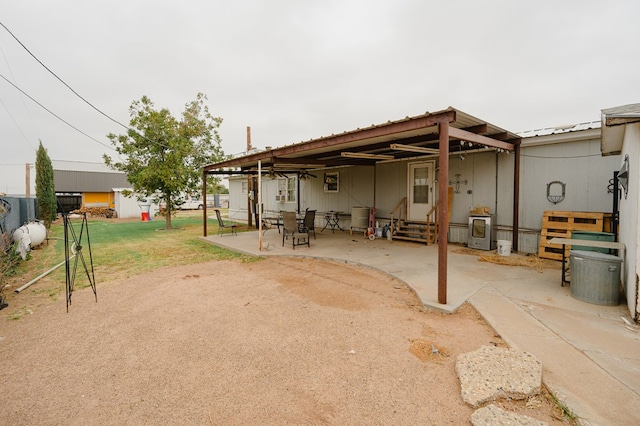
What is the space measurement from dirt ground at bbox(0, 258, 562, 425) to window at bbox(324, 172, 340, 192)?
732cm

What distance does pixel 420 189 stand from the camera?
29.1 feet

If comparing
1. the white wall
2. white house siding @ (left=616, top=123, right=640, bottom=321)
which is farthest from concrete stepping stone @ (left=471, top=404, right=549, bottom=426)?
the white wall

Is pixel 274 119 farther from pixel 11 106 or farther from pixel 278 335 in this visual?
pixel 278 335

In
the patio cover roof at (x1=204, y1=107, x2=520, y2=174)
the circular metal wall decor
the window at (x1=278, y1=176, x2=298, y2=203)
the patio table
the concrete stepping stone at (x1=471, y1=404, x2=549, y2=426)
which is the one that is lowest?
the concrete stepping stone at (x1=471, y1=404, x2=549, y2=426)

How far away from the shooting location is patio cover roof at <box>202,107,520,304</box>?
151 inches

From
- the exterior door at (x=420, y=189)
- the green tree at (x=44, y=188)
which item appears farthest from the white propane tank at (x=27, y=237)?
the exterior door at (x=420, y=189)

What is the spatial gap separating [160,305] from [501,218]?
796 centimetres

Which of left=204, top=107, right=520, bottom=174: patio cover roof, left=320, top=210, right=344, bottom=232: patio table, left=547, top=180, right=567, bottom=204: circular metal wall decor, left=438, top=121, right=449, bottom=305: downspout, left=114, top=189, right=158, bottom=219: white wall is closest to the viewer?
left=438, top=121, right=449, bottom=305: downspout

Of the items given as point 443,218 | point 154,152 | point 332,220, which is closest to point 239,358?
point 443,218

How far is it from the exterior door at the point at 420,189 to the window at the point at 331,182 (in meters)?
3.41

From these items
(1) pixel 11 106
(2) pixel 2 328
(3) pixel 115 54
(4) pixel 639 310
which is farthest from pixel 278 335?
(1) pixel 11 106

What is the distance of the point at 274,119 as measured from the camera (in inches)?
1013

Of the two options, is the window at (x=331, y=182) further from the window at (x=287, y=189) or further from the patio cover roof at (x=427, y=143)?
the window at (x=287, y=189)

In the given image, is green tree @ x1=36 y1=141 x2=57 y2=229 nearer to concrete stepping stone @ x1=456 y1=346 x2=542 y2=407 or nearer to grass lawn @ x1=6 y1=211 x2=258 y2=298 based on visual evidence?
grass lawn @ x1=6 y1=211 x2=258 y2=298
